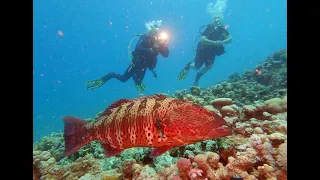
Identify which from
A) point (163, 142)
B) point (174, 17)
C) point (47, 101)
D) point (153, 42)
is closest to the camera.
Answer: point (163, 142)

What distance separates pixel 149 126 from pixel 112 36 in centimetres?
13741

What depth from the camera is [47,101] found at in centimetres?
10038

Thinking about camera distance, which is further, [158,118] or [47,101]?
[47,101]

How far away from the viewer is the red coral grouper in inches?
88.7

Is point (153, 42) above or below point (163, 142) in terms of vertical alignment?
above

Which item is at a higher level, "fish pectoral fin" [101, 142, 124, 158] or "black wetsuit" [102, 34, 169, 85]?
"black wetsuit" [102, 34, 169, 85]

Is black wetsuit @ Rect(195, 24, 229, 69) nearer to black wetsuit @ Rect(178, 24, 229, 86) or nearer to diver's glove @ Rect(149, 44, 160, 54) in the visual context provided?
black wetsuit @ Rect(178, 24, 229, 86)

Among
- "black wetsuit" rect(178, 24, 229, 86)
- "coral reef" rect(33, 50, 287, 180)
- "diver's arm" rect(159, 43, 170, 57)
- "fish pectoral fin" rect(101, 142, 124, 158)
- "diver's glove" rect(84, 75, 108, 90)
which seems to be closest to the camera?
"coral reef" rect(33, 50, 287, 180)

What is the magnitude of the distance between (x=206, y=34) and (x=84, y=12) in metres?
111

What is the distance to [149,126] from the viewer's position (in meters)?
2.47

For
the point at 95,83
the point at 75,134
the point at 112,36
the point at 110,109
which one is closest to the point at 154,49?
the point at 95,83

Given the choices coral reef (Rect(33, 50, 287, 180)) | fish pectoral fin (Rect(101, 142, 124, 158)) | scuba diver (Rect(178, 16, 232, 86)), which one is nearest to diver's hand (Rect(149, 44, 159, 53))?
scuba diver (Rect(178, 16, 232, 86))

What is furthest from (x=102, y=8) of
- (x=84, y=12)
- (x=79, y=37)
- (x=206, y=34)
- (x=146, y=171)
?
(x=146, y=171)
